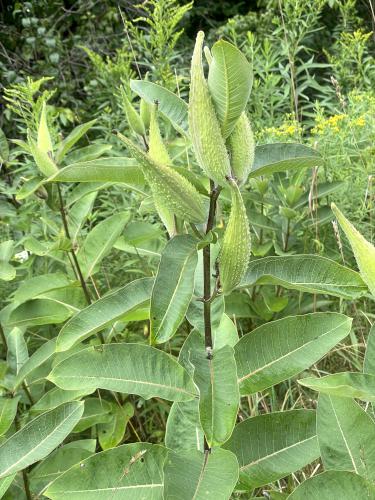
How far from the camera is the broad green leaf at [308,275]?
1.02 meters

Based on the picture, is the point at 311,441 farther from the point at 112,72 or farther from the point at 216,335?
the point at 112,72

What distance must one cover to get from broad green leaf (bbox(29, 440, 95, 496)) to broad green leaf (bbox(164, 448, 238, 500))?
58 centimetres

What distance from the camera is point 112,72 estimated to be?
3.07 meters

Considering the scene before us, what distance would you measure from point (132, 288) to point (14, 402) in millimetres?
661

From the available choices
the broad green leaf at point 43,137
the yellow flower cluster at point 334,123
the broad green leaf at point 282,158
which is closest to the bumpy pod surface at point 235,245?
the broad green leaf at point 282,158

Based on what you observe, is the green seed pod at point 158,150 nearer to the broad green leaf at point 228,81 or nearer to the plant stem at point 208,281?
the plant stem at point 208,281

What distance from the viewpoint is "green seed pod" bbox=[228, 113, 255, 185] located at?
954mm

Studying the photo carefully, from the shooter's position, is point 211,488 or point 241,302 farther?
point 241,302

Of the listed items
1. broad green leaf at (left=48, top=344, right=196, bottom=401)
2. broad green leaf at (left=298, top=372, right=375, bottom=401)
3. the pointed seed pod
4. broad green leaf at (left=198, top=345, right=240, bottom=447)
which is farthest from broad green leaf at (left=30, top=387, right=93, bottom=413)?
broad green leaf at (left=298, top=372, right=375, bottom=401)

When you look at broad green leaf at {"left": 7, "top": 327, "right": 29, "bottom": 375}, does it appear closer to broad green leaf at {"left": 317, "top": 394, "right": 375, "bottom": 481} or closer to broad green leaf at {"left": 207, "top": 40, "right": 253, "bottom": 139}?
broad green leaf at {"left": 317, "top": 394, "right": 375, "bottom": 481}

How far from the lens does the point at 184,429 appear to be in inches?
48.3

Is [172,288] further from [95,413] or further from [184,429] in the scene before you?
[95,413]

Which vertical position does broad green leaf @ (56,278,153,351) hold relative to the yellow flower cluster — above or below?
above

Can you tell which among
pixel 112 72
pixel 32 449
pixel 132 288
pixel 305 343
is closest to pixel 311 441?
pixel 305 343
